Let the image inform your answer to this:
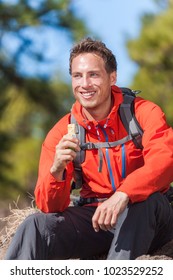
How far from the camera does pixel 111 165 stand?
3553 mm

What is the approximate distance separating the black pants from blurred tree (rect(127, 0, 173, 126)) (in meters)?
19.9

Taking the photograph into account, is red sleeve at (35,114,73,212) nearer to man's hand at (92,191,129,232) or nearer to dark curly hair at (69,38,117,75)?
man's hand at (92,191,129,232)

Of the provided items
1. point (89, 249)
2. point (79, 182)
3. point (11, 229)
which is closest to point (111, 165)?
point (79, 182)

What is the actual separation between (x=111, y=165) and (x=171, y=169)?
29 centimetres

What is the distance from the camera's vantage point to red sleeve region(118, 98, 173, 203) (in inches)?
131

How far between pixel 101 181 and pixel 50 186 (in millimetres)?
279

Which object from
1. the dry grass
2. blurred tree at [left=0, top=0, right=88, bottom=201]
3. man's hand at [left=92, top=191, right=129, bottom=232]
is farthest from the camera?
blurred tree at [left=0, top=0, right=88, bottom=201]

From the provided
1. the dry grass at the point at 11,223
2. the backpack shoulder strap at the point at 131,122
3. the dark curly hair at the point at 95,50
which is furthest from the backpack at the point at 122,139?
the dry grass at the point at 11,223

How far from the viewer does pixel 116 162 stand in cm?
357

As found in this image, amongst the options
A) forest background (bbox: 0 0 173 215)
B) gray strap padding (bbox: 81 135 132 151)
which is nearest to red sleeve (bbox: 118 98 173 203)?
gray strap padding (bbox: 81 135 132 151)

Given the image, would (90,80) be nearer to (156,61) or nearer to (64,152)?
(64,152)

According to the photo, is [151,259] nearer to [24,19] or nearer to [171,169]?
[171,169]

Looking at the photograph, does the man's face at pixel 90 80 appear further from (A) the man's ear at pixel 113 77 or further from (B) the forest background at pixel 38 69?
(B) the forest background at pixel 38 69

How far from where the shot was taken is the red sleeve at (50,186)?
11.4ft
